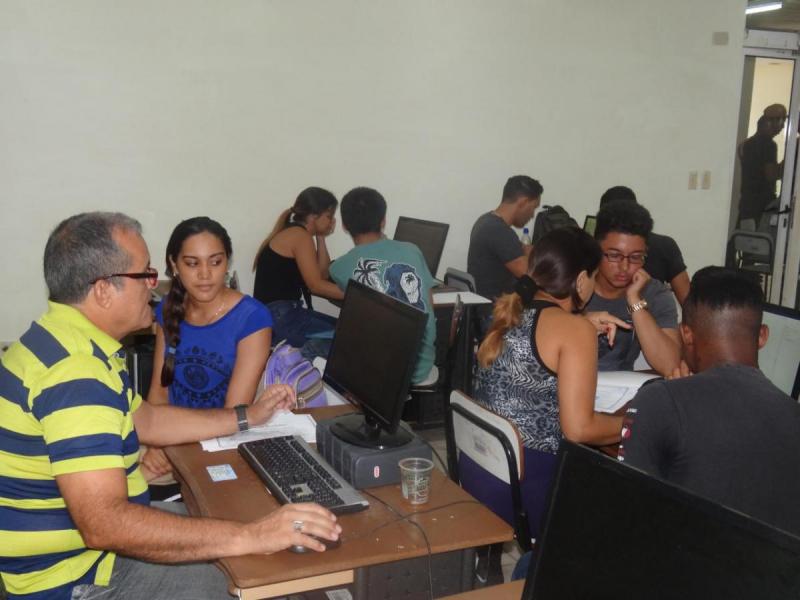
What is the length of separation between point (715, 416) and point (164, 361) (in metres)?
1.83

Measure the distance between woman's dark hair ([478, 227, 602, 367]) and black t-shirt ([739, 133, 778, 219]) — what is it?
5680 mm

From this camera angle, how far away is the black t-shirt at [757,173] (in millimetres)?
7277

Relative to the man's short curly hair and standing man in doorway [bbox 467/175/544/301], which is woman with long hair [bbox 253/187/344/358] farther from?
the man's short curly hair

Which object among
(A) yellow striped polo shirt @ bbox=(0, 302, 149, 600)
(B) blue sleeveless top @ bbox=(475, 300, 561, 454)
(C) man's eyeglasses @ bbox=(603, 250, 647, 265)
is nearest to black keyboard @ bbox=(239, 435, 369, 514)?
(A) yellow striped polo shirt @ bbox=(0, 302, 149, 600)

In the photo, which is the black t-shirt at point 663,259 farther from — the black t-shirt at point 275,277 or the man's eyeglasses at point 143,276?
the man's eyeglasses at point 143,276

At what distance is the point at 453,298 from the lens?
4582mm

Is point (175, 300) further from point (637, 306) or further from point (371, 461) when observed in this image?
point (637, 306)

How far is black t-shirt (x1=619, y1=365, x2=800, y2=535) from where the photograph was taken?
1.44 metres

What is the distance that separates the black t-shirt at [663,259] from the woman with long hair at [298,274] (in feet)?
5.43

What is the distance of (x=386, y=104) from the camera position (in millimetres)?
5305

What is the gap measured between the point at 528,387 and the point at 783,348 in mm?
812

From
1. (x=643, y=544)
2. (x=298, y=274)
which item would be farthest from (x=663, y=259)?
(x=643, y=544)

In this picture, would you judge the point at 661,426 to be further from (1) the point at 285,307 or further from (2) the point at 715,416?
(1) the point at 285,307

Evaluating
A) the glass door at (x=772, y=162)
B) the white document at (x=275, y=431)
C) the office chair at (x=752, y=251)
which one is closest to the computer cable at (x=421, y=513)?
the white document at (x=275, y=431)
